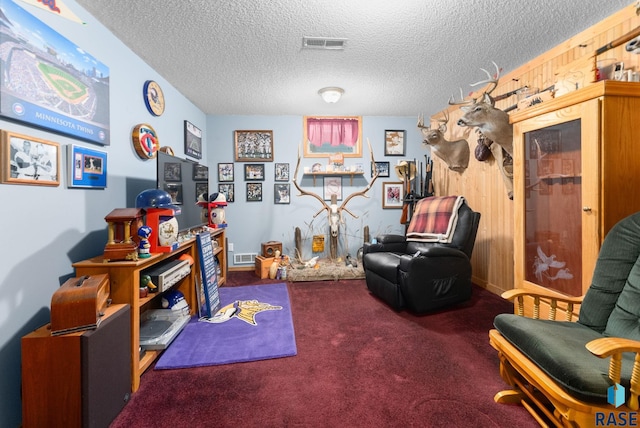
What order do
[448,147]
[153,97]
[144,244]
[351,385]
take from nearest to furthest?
1. [351,385]
2. [144,244]
3. [153,97]
4. [448,147]

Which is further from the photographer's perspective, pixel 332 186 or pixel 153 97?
pixel 332 186

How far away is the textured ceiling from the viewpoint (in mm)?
1840

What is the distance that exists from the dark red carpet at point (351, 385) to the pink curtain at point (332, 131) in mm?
2797

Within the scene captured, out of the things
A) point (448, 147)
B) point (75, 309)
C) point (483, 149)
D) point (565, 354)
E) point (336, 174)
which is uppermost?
point (448, 147)

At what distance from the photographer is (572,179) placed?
5.54 ft

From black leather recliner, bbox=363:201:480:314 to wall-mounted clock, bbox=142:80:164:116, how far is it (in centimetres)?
263

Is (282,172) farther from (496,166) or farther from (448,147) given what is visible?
(496,166)

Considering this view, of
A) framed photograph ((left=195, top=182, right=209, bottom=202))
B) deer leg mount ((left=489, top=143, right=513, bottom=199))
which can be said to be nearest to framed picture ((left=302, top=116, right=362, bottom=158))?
framed photograph ((left=195, top=182, right=209, bottom=202))

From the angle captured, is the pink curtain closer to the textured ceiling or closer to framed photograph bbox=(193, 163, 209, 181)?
the textured ceiling

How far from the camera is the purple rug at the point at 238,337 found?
1.85 meters

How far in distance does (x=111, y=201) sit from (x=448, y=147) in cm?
359

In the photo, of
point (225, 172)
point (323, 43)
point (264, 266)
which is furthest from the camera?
point (225, 172)

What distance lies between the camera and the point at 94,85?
1870 millimetres

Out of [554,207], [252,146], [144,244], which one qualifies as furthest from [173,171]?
[554,207]
